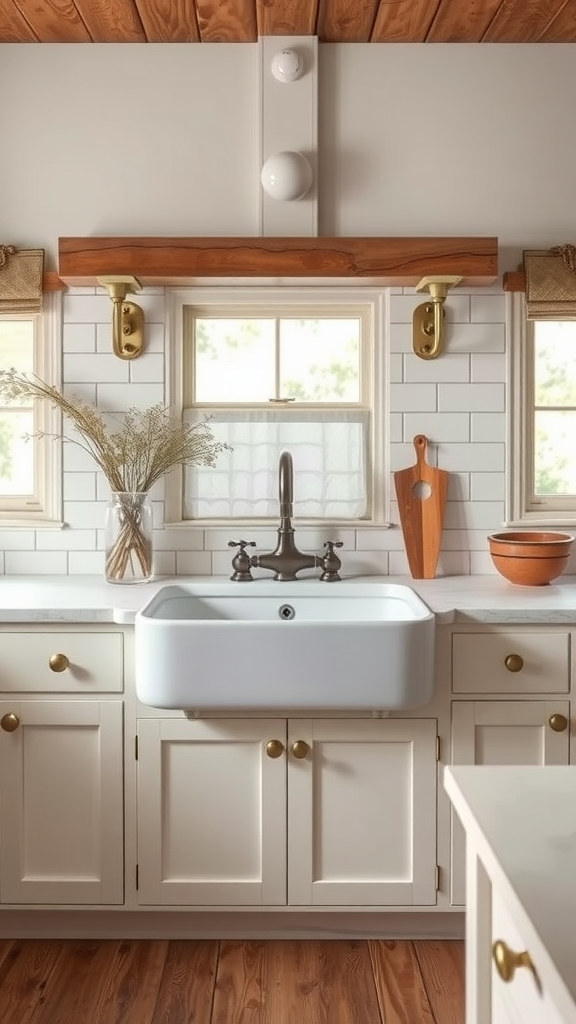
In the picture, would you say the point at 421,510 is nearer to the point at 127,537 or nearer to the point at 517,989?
the point at 127,537

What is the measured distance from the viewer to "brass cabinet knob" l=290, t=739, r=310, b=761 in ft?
8.23

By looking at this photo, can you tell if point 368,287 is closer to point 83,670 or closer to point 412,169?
point 412,169

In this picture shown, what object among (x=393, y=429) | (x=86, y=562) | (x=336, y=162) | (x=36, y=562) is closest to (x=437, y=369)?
(x=393, y=429)

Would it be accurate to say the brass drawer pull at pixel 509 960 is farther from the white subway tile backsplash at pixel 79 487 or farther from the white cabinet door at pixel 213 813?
the white subway tile backsplash at pixel 79 487

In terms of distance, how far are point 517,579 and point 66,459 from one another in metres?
1.47

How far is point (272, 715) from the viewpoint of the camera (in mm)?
2523

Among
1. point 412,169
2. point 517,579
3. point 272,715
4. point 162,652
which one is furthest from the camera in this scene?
point 412,169

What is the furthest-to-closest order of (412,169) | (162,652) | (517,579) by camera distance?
(412,169), (517,579), (162,652)

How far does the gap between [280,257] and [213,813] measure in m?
1.60

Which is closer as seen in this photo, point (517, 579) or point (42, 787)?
point (42, 787)

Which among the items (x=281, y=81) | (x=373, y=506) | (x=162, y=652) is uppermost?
(x=281, y=81)

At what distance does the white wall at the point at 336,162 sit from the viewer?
3068mm

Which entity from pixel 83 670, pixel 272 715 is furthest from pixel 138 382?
pixel 272 715

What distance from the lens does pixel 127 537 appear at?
2926mm
